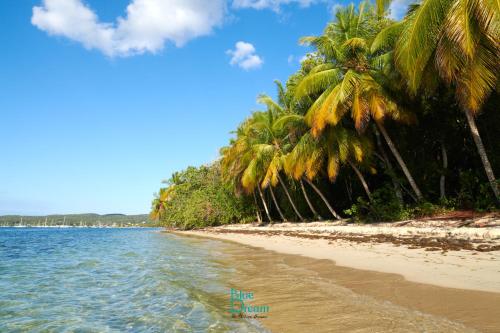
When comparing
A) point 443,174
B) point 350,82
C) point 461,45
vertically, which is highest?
point 350,82

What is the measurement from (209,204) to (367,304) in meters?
37.0

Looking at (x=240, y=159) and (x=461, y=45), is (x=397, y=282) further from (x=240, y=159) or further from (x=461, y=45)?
(x=240, y=159)

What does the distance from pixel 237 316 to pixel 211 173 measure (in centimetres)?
4306

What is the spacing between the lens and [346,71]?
707 inches

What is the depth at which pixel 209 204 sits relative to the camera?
1633 inches

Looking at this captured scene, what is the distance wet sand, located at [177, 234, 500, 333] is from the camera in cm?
410

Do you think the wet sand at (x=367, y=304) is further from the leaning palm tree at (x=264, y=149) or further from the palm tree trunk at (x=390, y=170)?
the leaning palm tree at (x=264, y=149)

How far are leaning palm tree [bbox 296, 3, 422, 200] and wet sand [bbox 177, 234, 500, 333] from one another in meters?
9.70

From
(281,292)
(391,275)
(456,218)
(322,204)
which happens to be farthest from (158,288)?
(322,204)

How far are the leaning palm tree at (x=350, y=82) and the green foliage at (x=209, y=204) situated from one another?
20.7 m

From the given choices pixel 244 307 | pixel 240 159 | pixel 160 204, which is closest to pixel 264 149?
pixel 240 159

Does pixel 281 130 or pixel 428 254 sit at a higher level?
pixel 281 130

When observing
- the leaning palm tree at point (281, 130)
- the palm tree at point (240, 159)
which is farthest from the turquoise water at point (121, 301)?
the palm tree at point (240, 159)

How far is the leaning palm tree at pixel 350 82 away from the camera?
15922mm
